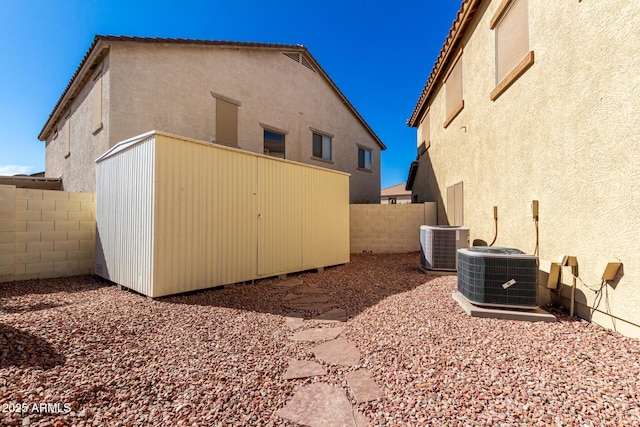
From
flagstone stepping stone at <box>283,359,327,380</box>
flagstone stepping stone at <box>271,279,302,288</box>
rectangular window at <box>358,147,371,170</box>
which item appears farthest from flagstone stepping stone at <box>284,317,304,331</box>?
rectangular window at <box>358,147,371,170</box>

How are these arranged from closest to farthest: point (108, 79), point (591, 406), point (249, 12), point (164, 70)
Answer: point (591, 406) < point (108, 79) < point (164, 70) < point (249, 12)

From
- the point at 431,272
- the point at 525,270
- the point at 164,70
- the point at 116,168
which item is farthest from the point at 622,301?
the point at 164,70

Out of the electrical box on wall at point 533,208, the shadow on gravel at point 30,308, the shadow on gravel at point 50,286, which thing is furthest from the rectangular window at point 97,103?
the electrical box on wall at point 533,208

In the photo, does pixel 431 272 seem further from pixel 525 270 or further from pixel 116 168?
pixel 116 168

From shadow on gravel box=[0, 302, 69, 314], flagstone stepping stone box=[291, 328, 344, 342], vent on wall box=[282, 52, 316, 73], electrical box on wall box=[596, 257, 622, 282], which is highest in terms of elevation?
vent on wall box=[282, 52, 316, 73]

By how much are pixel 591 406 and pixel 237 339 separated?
2.89m

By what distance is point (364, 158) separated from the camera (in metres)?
15.7

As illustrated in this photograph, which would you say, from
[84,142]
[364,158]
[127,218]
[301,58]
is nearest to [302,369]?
[127,218]

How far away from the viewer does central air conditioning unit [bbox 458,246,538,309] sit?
349cm

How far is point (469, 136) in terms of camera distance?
6.72 metres

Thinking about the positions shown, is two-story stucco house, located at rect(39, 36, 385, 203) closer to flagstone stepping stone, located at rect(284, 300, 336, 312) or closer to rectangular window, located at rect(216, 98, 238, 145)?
rectangular window, located at rect(216, 98, 238, 145)

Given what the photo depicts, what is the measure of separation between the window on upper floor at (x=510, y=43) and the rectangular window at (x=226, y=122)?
7666 millimetres

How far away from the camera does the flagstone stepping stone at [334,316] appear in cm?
370

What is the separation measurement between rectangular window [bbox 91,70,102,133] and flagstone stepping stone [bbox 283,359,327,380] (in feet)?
28.1
